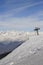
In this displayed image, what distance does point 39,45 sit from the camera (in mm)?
27297

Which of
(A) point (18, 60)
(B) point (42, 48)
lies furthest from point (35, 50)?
(A) point (18, 60)

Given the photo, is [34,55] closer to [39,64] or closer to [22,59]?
[22,59]

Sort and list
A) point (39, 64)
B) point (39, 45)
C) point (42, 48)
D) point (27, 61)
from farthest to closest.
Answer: point (39, 45) < point (42, 48) < point (27, 61) < point (39, 64)

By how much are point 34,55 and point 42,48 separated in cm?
144

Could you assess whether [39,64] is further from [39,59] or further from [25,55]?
[25,55]

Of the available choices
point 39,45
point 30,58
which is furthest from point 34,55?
point 39,45

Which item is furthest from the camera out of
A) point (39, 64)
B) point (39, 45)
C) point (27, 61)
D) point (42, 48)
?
point (39, 45)

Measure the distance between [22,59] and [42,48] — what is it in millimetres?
2591

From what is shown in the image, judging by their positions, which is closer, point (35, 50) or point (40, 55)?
point (40, 55)

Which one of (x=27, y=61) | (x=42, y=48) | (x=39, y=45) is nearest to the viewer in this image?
(x=27, y=61)

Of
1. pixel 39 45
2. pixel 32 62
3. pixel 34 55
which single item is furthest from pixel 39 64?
pixel 39 45

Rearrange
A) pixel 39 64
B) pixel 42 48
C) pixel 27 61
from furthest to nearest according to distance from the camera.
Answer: pixel 42 48 → pixel 27 61 → pixel 39 64

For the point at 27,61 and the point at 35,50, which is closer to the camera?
the point at 27,61

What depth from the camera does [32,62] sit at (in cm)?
2302
